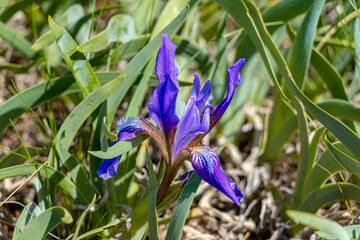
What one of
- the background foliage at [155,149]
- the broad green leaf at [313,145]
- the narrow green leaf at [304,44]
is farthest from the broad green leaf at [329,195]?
the narrow green leaf at [304,44]

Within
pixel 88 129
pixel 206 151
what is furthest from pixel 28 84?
pixel 206 151

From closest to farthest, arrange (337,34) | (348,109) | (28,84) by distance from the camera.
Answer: (348,109) < (337,34) < (28,84)

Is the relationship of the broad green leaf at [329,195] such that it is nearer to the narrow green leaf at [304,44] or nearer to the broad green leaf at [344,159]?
the broad green leaf at [344,159]

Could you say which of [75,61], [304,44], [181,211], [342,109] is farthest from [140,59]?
[342,109]

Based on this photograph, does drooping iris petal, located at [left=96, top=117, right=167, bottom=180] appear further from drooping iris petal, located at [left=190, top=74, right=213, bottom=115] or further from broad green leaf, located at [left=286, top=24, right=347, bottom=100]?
broad green leaf, located at [left=286, top=24, right=347, bottom=100]

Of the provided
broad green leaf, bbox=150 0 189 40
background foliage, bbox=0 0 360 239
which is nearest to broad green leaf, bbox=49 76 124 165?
background foliage, bbox=0 0 360 239

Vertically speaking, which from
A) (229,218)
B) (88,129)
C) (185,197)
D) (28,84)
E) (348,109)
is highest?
(28,84)

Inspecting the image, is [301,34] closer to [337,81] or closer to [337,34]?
[337,81]

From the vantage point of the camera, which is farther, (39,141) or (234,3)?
(39,141)
